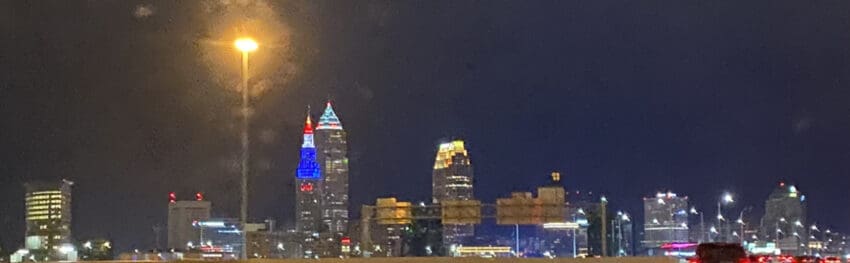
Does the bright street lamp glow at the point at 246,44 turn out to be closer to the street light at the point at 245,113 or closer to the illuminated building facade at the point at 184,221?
the street light at the point at 245,113

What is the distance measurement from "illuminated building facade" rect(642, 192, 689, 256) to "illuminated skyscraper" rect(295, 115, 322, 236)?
26426mm

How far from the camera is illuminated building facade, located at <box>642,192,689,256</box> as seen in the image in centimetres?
10782

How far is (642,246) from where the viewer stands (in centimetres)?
10688

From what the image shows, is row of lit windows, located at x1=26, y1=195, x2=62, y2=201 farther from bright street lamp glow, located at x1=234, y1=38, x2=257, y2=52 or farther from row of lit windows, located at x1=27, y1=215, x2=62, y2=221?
bright street lamp glow, located at x1=234, y1=38, x2=257, y2=52

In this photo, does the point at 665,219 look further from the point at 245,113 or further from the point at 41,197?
the point at 245,113

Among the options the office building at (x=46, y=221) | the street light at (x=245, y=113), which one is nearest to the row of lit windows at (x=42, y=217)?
the office building at (x=46, y=221)

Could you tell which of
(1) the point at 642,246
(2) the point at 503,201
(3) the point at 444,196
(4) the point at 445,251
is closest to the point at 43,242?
(3) the point at 444,196

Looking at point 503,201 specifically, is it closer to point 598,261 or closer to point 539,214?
point 539,214

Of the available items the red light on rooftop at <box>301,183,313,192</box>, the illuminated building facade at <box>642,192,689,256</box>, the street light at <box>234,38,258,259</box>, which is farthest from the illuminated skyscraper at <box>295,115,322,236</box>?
the street light at <box>234,38,258,259</box>

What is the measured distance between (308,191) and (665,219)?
29662 mm

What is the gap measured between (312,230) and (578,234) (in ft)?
69.4

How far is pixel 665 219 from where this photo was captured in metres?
111

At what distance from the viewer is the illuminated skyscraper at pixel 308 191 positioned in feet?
319

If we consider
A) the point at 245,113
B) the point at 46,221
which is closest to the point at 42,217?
the point at 46,221
